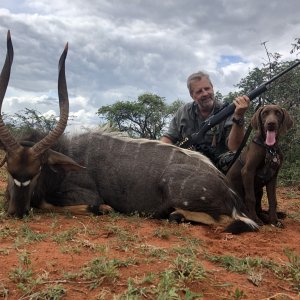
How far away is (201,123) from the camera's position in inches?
221

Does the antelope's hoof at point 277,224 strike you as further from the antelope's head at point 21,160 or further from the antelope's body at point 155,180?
the antelope's head at point 21,160

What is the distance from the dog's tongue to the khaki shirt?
1074 millimetres

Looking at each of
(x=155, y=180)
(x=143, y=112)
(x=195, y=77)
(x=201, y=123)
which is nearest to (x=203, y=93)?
(x=195, y=77)

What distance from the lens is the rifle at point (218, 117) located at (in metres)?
5.14

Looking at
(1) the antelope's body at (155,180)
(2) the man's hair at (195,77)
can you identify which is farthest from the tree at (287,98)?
(1) the antelope's body at (155,180)

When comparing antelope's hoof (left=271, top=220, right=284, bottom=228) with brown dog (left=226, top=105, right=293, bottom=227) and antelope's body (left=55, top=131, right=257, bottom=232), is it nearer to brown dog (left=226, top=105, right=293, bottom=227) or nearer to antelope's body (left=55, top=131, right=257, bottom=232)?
brown dog (left=226, top=105, right=293, bottom=227)

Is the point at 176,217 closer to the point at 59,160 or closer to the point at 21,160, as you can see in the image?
the point at 59,160

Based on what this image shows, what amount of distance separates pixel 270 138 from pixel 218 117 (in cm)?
99

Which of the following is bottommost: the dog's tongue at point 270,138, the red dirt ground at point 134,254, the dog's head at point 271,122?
the red dirt ground at point 134,254

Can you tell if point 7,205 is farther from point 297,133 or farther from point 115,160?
point 297,133

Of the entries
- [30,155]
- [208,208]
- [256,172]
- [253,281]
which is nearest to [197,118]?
[256,172]

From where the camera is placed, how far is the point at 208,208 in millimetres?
4023

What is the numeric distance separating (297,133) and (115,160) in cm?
484

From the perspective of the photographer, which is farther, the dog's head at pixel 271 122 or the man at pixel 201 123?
the man at pixel 201 123
